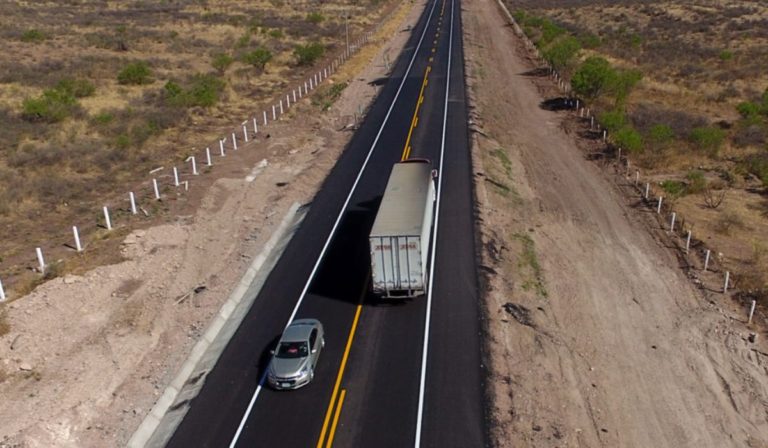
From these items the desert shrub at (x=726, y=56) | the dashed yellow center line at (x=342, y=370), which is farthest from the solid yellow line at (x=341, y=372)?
the desert shrub at (x=726, y=56)

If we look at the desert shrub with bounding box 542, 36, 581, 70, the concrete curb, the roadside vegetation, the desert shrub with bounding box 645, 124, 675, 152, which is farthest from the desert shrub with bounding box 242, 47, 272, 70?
the concrete curb

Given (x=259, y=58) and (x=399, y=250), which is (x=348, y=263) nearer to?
(x=399, y=250)

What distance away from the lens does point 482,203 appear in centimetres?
3453

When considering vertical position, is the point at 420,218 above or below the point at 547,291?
above

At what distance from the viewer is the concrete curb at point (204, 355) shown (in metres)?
19.8

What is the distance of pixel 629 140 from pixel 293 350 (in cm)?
3105

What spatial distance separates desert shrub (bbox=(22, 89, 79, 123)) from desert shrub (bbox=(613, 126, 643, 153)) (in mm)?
40975

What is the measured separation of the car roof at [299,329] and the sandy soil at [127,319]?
4.08 m

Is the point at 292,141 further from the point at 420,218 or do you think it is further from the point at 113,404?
the point at 113,404

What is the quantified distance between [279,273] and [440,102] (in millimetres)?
30649

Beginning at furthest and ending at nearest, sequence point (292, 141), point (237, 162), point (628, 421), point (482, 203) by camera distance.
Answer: point (292, 141), point (237, 162), point (482, 203), point (628, 421)

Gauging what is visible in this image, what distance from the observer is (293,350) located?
69.9 feet

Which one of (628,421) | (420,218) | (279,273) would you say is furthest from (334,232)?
(628,421)

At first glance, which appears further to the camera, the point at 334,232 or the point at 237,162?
the point at 237,162
